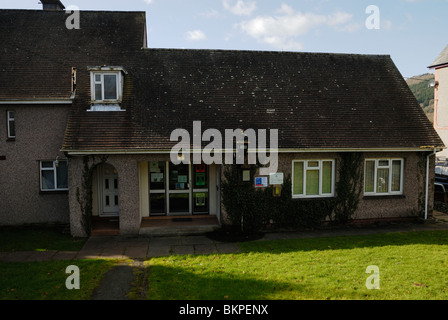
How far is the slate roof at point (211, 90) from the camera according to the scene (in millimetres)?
12195

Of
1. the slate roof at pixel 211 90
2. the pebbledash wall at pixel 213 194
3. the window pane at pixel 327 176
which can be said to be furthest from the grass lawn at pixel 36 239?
the window pane at pixel 327 176

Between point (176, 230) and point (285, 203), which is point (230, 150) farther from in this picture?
point (176, 230)

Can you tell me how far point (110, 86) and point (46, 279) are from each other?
7298mm

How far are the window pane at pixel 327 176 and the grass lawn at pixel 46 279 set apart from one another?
318 inches

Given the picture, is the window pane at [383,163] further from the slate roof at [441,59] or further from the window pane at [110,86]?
the slate roof at [441,59]

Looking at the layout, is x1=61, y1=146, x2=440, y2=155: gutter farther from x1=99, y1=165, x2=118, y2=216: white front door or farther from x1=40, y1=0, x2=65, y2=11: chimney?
x1=40, y1=0, x2=65, y2=11: chimney

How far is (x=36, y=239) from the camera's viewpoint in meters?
11.3

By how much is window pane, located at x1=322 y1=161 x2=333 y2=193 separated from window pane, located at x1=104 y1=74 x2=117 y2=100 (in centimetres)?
849

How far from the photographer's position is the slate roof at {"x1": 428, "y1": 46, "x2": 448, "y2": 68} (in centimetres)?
2758

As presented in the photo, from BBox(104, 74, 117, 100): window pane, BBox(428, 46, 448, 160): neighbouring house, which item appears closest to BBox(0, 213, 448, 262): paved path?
BBox(104, 74, 117, 100): window pane

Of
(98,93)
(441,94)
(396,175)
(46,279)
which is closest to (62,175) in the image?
(98,93)

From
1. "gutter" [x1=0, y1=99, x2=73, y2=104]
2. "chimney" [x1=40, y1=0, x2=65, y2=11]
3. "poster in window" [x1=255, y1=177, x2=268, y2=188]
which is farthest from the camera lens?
"chimney" [x1=40, y1=0, x2=65, y2=11]
